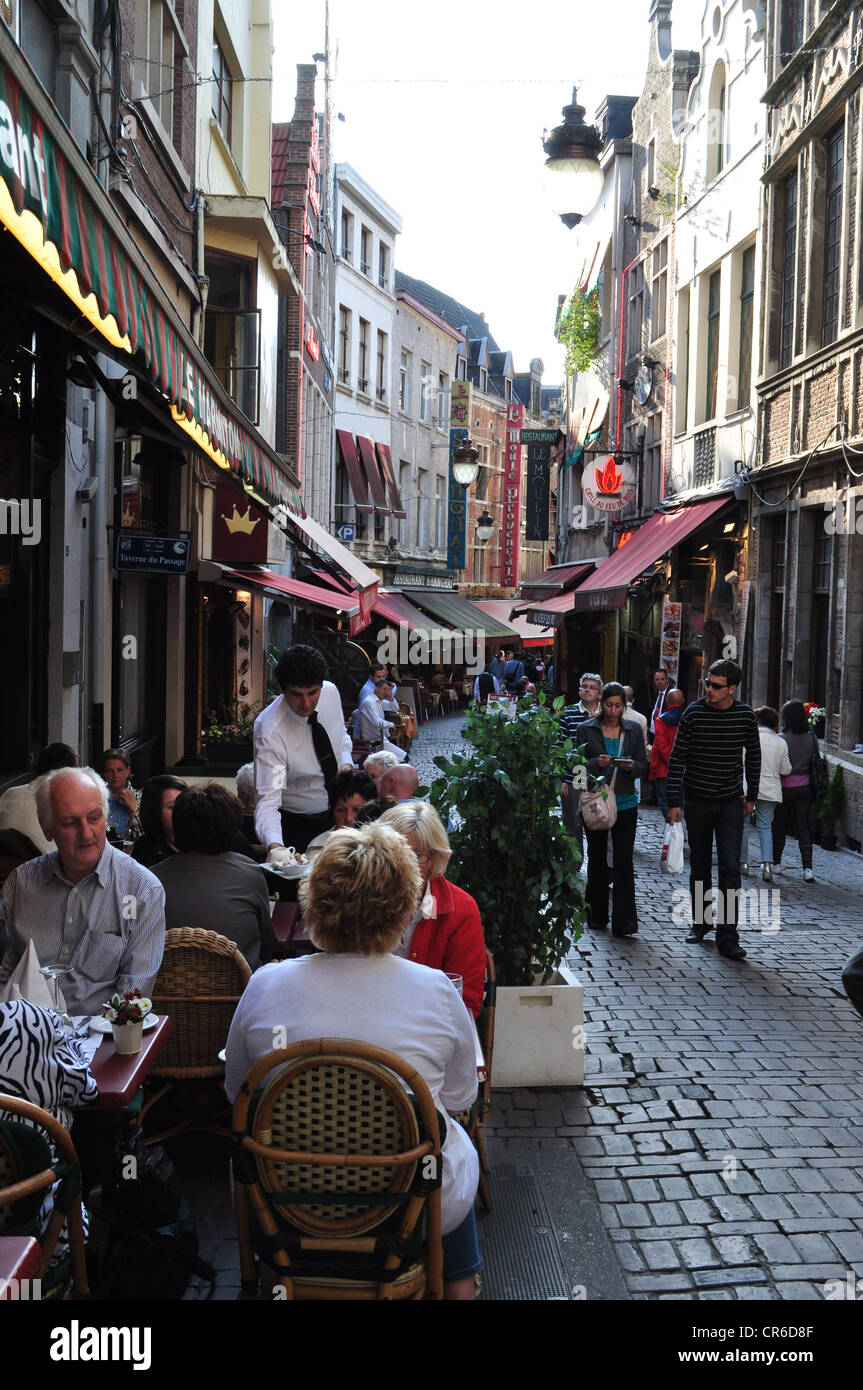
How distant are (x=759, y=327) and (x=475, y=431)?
38.1m

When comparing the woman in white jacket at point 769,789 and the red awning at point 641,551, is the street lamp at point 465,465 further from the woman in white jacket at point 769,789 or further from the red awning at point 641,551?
the woman in white jacket at point 769,789

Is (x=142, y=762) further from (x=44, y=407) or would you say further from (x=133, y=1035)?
(x=133, y=1035)

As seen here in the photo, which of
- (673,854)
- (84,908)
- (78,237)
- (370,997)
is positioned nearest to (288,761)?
(84,908)

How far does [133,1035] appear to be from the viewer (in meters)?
3.70

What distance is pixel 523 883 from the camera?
5.69 m

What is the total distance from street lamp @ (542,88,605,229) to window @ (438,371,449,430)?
112ft

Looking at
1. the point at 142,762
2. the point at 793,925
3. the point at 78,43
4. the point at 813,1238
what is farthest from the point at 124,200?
the point at 813,1238

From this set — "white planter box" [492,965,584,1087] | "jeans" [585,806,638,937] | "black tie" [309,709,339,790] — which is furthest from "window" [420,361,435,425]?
"white planter box" [492,965,584,1087]

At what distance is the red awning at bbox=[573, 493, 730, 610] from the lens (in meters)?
17.9

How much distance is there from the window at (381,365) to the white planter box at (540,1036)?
32790mm

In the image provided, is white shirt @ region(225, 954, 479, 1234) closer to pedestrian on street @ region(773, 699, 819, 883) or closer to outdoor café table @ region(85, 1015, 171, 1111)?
outdoor café table @ region(85, 1015, 171, 1111)

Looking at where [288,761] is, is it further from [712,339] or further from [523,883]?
[712,339]

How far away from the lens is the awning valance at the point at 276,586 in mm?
12789

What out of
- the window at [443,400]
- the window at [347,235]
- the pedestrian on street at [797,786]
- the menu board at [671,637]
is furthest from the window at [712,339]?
the window at [443,400]
